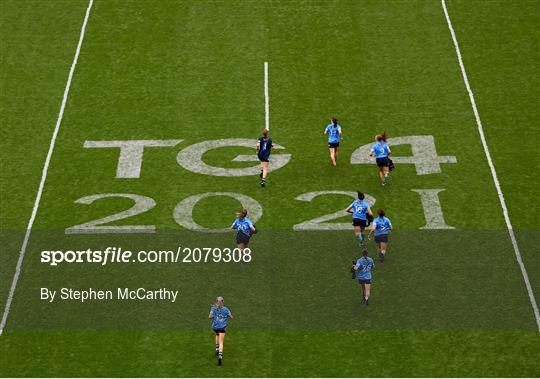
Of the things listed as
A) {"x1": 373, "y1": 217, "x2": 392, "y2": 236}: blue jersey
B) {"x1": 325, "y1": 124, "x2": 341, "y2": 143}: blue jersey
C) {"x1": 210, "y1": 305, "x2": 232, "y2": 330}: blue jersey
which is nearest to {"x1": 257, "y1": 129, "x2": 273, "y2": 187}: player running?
{"x1": 325, "y1": 124, "x2": 341, "y2": 143}: blue jersey

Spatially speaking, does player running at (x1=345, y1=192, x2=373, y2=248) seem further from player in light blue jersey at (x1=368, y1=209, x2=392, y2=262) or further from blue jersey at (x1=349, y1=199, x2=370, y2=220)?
player in light blue jersey at (x1=368, y1=209, x2=392, y2=262)

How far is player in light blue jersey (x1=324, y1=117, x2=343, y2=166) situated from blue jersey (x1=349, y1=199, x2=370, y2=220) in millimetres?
4609

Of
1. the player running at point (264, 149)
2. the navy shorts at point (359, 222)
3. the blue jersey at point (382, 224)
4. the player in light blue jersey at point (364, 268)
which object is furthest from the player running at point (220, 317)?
the player running at point (264, 149)

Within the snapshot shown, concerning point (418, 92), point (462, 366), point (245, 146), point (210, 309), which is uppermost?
point (418, 92)

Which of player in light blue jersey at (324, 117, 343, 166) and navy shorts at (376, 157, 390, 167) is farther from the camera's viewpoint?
player in light blue jersey at (324, 117, 343, 166)

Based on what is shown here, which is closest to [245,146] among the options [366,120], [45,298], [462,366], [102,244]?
[366,120]

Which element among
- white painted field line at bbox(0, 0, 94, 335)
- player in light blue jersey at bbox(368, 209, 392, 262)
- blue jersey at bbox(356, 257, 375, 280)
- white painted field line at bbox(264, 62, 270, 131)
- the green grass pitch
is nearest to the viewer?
the green grass pitch

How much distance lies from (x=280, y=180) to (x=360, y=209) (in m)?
5.09

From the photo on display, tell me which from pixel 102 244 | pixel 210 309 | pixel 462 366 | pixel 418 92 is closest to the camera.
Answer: pixel 462 366

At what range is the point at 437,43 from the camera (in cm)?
5081

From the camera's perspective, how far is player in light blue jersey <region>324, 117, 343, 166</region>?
4281cm

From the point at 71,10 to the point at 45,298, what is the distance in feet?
64.0

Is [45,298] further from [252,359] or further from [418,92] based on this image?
[418,92]

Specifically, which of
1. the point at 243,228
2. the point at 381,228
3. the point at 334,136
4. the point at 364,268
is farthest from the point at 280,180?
the point at 364,268
